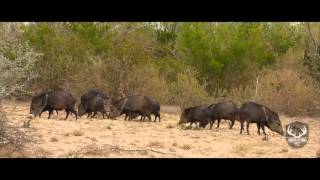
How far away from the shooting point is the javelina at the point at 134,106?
18641 mm

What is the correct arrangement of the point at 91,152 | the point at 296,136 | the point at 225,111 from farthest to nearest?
1. the point at 225,111
2. the point at 296,136
3. the point at 91,152

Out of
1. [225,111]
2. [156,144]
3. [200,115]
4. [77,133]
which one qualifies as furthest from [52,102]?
[156,144]

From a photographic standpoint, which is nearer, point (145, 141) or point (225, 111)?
point (145, 141)

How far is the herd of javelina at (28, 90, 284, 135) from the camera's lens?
1547cm

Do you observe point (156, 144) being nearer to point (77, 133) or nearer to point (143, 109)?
point (77, 133)

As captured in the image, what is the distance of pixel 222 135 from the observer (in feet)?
50.6

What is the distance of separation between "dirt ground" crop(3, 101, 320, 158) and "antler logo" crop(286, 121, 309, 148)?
7.6 inches

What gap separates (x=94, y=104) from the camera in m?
19.1

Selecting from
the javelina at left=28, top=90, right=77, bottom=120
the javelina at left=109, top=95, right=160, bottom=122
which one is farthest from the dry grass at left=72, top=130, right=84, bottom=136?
the javelina at left=109, top=95, right=160, bottom=122

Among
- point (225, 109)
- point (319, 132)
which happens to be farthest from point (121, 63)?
point (319, 132)

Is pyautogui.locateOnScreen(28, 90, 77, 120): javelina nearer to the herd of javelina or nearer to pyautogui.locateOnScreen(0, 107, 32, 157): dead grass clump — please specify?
the herd of javelina

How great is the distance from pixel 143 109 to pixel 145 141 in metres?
5.52

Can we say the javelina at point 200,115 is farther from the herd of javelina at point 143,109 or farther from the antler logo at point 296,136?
the antler logo at point 296,136

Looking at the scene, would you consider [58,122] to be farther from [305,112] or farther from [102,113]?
[305,112]
